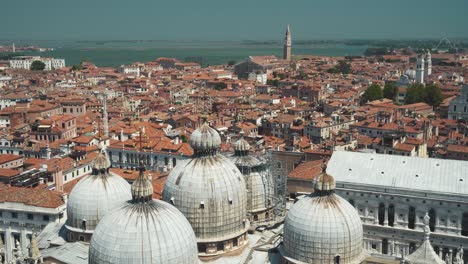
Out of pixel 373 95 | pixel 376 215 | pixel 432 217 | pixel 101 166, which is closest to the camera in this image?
pixel 101 166

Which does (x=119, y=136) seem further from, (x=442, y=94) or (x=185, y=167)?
(x=442, y=94)

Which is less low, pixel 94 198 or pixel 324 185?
pixel 324 185

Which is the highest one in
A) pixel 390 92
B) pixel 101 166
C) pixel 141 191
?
pixel 141 191

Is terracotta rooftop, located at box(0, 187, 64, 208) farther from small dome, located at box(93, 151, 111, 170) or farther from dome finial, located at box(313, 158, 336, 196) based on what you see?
dome finial, located at box(313, 158, 336, 196)

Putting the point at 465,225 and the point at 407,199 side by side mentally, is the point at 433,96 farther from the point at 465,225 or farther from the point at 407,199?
the point at 407,199

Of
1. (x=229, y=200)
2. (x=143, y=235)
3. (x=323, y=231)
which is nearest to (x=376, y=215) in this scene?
(x=323, y=231)
